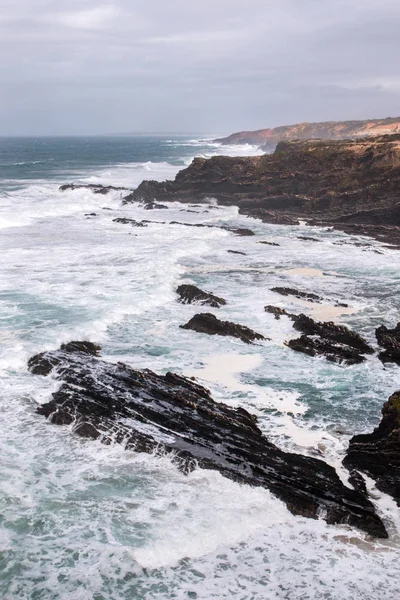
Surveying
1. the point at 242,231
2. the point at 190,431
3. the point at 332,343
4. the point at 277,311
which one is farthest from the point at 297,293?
the point at 242,231

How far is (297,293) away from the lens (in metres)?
25.1

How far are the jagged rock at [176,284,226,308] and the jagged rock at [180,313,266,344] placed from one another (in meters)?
3.07

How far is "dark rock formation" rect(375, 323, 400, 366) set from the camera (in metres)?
18.0

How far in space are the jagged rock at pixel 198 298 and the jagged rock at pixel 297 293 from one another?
3.15m

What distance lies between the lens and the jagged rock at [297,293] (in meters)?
24.6

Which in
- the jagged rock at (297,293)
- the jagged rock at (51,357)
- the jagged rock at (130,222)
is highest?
the jagged rock at (130,222)

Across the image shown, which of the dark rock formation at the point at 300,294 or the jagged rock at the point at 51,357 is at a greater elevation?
the jagged rock at the point at 51,357

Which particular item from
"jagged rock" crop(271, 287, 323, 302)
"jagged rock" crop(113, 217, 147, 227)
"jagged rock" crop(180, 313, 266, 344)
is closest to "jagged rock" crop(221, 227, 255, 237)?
"jagged rock" crop(113, 217, 147, 227)

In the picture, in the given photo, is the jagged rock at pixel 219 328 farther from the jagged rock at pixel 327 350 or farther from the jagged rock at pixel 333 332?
the jagged rock at pixel 333 332

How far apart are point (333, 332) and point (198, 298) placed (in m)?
6.64

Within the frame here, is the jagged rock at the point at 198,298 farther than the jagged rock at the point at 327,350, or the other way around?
the jagged rock at the point at 198,298

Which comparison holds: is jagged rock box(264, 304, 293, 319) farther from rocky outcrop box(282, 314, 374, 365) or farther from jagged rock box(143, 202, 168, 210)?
jagged rock box(143, 202, 168, 210)

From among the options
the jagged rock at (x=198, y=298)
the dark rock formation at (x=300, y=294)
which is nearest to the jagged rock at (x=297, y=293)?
the dark rock formation at (x=300, y=294)

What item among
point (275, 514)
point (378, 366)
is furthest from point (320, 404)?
point (275, 514)
